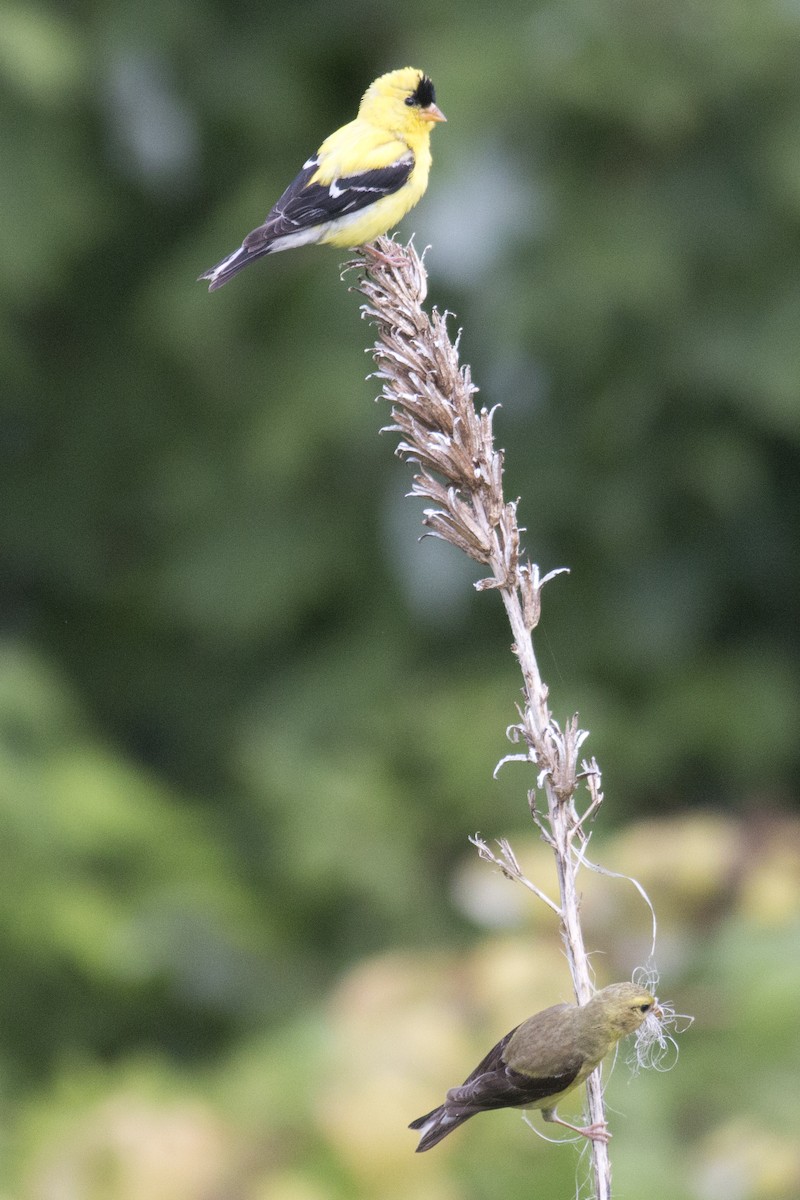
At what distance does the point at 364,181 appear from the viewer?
115 inches

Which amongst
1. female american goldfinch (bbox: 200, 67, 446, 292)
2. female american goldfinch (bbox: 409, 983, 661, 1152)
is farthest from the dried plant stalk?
female american goldfinch (bbox: 200, 67, 446, 292)

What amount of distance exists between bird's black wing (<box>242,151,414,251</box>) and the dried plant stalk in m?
1.39

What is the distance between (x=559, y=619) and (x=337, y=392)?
4.84 feet

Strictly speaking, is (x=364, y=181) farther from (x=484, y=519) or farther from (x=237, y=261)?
(x=484, y=519)

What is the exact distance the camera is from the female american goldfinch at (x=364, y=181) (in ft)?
9.21

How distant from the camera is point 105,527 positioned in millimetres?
8266

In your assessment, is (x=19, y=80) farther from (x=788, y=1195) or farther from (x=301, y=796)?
(x=788, y=1195)

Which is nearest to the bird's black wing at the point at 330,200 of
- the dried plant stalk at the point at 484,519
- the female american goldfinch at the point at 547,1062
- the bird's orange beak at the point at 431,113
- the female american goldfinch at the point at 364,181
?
the female american goldfinch at the point at 364,181

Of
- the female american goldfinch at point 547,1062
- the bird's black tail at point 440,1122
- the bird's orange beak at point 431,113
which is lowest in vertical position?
the bird's black tail at point 440,1122

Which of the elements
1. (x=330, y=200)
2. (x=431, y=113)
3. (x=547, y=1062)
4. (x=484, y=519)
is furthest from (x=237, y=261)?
(x=547, y=1062)

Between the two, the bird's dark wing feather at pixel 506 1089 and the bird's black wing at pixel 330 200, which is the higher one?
the bird's black wing at pixel 330 200

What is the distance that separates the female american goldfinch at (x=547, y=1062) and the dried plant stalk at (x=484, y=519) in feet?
0.11

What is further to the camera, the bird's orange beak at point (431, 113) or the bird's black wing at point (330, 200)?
the bird's black wing at point (330, 200)

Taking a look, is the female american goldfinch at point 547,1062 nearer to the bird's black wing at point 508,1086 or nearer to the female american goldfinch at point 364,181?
the bird's black wing at point 508,1086
